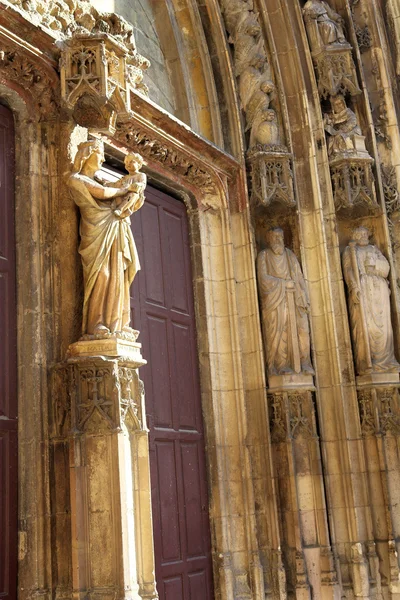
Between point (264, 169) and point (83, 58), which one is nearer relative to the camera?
point (83, 58)

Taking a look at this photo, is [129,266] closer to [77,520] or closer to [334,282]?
[77,520]

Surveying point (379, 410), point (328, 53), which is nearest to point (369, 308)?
point (379, 410)

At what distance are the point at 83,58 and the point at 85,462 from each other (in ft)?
10.1

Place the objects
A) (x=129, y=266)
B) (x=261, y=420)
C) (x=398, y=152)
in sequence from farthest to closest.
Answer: (x=398, y=152) → (x=261, y=420) → (x=129, y=266)

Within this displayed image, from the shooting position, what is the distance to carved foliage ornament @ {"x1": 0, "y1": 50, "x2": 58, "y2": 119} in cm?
613

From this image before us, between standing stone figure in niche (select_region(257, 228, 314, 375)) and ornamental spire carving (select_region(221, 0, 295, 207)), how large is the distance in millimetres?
690

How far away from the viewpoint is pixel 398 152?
9.23 m

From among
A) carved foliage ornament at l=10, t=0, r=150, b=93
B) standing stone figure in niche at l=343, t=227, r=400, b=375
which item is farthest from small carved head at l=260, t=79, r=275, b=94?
carved foliage ornament at l=10, t=0, r=150, b=93

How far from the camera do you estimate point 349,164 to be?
28.6ft

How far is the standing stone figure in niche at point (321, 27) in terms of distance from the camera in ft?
29.6

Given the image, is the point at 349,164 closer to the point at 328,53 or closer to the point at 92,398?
the point at 328,53

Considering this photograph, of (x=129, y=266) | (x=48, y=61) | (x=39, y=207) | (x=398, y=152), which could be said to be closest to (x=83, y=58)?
(x=48, y=61)

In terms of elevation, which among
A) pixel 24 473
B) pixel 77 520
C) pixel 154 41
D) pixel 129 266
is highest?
pixel 154 41

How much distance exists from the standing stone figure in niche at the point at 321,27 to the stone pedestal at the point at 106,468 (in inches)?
190
